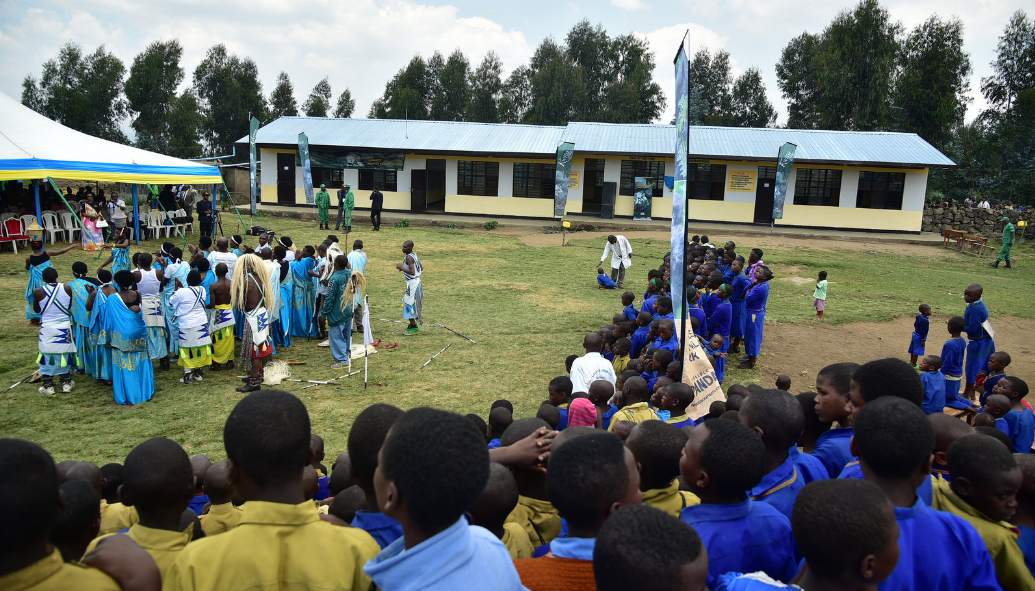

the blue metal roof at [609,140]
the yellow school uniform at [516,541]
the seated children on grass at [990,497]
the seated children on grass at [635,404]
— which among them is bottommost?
the seated children on grass at [635,404]

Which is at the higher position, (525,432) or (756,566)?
(525,432)

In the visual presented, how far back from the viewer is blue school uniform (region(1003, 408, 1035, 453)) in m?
4.93

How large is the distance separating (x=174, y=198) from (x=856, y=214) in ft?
83.0

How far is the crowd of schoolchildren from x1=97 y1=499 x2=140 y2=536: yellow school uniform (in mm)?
13

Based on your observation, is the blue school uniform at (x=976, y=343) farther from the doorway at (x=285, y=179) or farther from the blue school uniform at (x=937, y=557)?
the doorway at (x=285, y=179)

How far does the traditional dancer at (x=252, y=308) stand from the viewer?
301 inches

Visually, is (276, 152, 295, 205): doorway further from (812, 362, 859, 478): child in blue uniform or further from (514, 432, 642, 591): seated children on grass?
(514, 432, 642, 591): seated children on grass

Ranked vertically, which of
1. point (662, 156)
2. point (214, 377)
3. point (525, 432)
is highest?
point (662, 156)

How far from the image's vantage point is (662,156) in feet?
83.7

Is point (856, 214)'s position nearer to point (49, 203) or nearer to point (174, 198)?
point (174, 198)

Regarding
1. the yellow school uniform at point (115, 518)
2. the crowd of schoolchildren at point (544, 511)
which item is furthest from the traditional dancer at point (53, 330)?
the yellow school uniform at point (115, 518)

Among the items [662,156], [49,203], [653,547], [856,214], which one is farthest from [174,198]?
[856,214]

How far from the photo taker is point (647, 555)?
1.72m

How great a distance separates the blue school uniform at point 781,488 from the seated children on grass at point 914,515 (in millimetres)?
458
